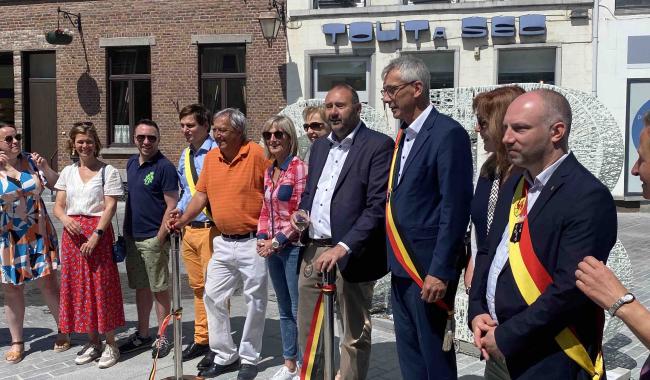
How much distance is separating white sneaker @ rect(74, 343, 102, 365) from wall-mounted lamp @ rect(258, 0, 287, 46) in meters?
11.9

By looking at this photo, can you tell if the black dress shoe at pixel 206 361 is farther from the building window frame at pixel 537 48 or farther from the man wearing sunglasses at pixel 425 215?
the building window frame at pixel 537 48

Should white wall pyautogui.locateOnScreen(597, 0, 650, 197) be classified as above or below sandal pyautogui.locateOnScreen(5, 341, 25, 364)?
above

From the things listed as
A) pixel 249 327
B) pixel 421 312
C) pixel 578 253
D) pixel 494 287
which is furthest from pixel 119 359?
pixel 578 253

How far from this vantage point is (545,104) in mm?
2516

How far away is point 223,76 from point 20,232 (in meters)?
12.1

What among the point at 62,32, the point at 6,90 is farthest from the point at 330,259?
the point at 6,90

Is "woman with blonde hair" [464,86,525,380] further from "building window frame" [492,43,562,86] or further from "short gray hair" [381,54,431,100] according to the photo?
"building window frame" [492,43,562,86]

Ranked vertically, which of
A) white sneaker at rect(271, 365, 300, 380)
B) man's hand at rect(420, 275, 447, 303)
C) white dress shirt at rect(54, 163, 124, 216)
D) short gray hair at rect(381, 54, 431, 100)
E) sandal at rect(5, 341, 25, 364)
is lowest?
sandal at rect(5, 341, 25, 364)

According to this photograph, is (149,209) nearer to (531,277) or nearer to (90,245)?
(90,245)

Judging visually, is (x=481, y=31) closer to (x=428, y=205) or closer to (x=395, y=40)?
(x=395, y=40)

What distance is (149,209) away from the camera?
5.37 metres

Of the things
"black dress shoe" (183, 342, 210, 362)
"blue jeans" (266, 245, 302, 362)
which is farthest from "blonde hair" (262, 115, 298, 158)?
"black dress shoe" (183, 342, 210, 362)

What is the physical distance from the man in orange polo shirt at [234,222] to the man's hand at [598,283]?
2.96m

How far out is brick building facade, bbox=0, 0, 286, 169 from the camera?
16844 millimetres
